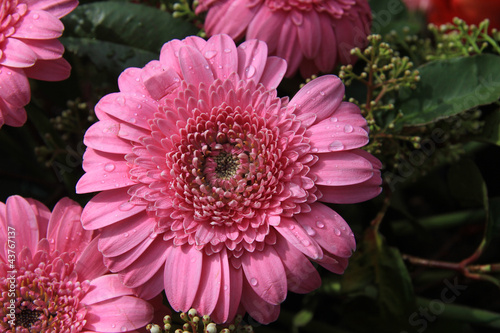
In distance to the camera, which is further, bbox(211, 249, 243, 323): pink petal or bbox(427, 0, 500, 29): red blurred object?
bbox(427, 0, 500, 29): red blurred object

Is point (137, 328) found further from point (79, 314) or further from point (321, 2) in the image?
point (321, 2)

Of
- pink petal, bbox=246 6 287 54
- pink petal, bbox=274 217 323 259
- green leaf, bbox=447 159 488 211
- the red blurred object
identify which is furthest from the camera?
the red blurred object

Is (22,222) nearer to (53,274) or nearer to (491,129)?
(53,274)

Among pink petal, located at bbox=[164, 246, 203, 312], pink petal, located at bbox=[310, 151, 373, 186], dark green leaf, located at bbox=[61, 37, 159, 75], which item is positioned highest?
dark green leaf, located at bbox=[61, 37, 159, 75]

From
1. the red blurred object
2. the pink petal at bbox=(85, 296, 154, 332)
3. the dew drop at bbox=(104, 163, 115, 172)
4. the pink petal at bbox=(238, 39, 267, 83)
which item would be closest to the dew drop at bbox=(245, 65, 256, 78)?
the pink petal at bbox=(238, 39, 267, 83)

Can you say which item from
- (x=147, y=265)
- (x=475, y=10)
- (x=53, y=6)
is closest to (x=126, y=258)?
(x=147, y=265)

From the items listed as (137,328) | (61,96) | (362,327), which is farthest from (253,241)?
(61,96)

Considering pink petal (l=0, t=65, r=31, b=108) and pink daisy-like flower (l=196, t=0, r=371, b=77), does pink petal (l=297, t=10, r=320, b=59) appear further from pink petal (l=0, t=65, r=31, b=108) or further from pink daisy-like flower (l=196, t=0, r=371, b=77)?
pink petal (l=0, t=65, r=31, b=108)
